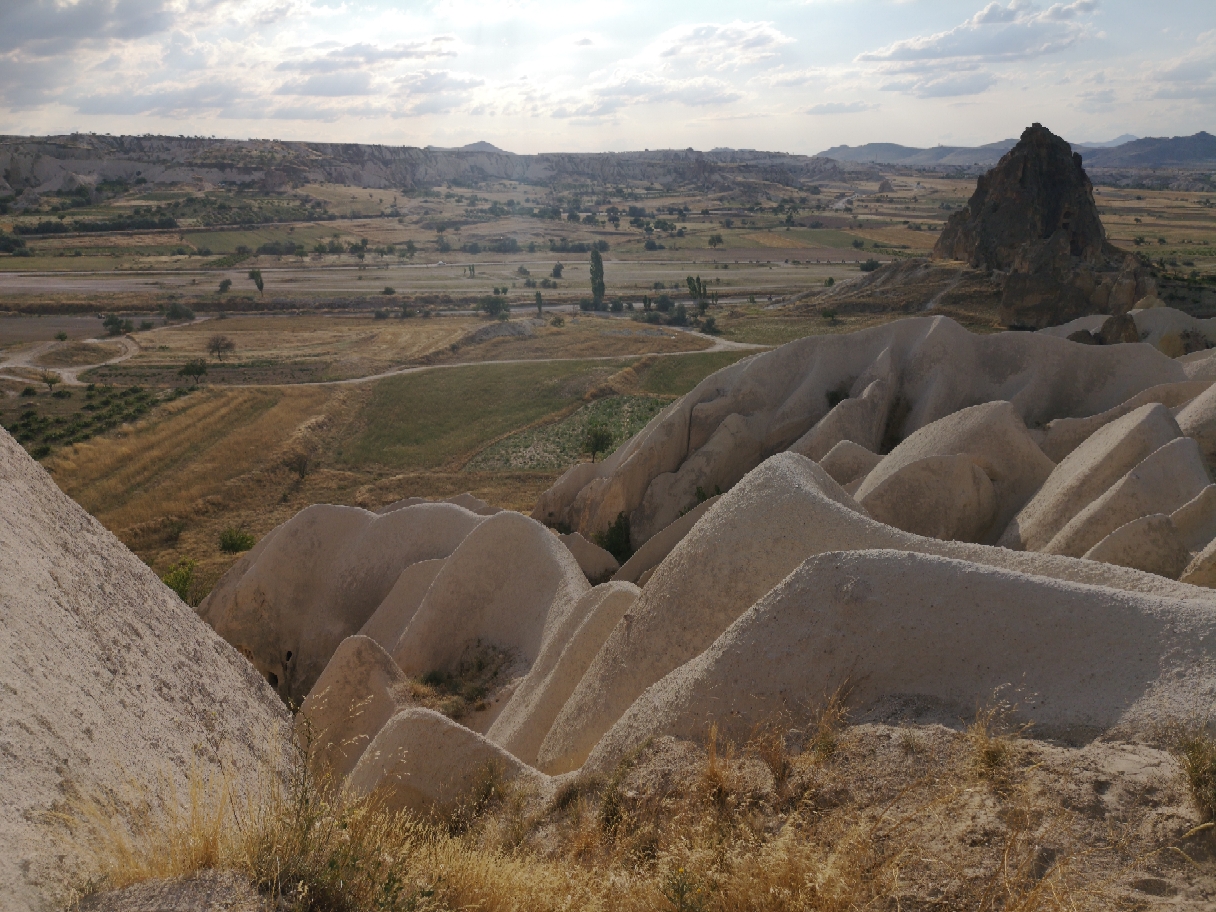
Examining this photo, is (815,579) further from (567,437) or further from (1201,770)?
(567,437)

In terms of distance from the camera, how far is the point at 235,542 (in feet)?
142

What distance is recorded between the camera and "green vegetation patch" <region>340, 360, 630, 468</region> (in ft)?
192

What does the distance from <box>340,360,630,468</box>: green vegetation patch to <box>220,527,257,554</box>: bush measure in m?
13.5

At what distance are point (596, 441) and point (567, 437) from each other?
27.2 feet

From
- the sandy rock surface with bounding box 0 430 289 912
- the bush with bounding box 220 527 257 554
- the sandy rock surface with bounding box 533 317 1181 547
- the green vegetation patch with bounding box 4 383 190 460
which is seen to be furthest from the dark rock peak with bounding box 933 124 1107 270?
the sandy rock surface with bounding box 0 430 289 912

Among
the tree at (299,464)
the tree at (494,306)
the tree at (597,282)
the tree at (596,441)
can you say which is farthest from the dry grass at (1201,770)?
the tree at (597,282)

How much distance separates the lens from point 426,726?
11.9 meters

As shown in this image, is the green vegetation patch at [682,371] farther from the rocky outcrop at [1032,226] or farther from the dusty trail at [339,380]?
the rocky outcrop at [1032,226]

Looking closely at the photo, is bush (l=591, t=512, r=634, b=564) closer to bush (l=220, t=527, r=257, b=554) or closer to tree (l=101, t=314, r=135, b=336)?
bush (l=220, t=527, r=257, b=554)

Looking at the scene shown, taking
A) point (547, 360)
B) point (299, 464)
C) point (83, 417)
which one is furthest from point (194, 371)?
point (547, 360)

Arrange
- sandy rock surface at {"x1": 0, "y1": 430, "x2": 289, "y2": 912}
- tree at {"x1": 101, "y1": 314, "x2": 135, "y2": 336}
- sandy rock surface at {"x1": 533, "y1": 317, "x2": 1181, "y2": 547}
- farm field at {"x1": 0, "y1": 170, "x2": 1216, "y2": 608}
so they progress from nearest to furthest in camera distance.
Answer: sandy rock surface at {"x1": 0, "y1": 430, "x2": 289, "y2": 912} < sandy rock surface at {"x1": 533, "y1": 317, "x2": 1181, "y2": 547} < farm field at {"x1": 0, "y1": 170, "x2": 1216, "y2": 608} < tree at {"x1": 101, "y1": 314, "x2": 135, "y2": 336}

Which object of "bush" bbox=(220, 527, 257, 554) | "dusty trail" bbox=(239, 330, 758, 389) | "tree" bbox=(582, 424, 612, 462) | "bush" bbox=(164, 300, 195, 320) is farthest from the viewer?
"bush" bbox=(164, 300, 195, 320)

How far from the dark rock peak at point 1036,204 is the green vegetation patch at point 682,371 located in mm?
25003

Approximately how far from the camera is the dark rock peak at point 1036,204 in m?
74.9
